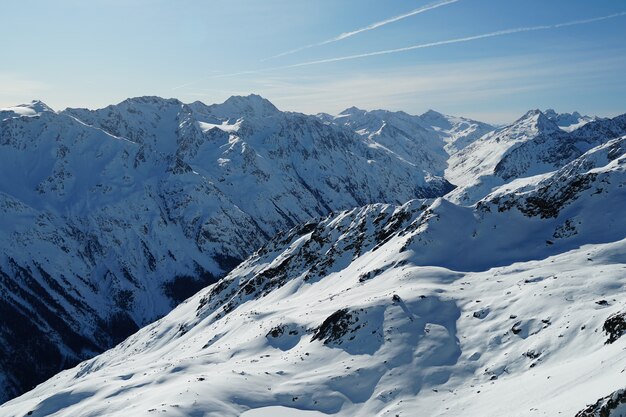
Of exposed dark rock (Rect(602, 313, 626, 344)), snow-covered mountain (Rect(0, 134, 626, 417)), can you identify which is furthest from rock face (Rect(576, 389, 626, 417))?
exposed dark rock (Rect(602, 313, 626, 344))

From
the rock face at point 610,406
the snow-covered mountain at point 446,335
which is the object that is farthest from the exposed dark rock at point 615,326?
the rock face at point 610,406

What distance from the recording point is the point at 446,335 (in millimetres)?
49094

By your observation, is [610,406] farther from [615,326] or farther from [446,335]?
[446,335]

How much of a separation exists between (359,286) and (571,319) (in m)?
36.3

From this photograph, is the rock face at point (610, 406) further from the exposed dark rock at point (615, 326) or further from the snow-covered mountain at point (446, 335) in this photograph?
the exposed dark rock at point (615, 326)

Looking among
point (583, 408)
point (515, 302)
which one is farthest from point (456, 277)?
point (583, 408)

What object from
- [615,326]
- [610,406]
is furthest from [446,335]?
[610,406]

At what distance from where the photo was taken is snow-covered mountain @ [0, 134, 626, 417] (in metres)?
37.7

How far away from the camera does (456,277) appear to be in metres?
64.7

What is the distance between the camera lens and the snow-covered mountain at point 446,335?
37656 mm

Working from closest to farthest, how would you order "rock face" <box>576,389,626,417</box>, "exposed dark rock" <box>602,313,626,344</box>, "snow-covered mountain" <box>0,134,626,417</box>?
"rock face" <box>576,389,626,417</box> → "exposed dark rock" <box>602,313,626,344</box> → "snow-covered mountain" <box>0,134,626,417</box>

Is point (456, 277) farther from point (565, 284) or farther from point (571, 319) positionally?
point (571, 319)

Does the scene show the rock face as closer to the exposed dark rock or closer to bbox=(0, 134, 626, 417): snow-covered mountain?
bbox=(0, 134, 626, 417): snow-covered mountain

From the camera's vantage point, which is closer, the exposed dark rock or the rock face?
the rock face
